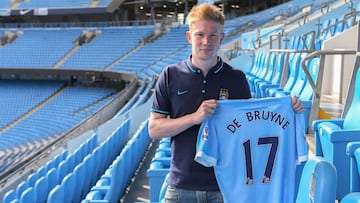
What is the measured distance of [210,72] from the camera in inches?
61.1

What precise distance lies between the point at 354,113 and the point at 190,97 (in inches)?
39.3

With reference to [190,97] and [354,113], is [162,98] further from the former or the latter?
[354,113]

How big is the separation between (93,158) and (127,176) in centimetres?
66

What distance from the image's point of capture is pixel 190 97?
1542 millimetres

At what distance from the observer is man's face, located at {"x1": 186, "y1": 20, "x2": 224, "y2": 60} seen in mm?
1486

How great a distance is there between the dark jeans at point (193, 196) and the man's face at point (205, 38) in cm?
46

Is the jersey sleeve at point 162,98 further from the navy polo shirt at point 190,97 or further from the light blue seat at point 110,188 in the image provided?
the light blue seat at point 110,188

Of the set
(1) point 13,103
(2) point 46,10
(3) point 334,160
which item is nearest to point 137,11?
(2) point 46,10

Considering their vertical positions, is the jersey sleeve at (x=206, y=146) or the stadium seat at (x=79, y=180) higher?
the jersey sleeve at (x=206, y=146)

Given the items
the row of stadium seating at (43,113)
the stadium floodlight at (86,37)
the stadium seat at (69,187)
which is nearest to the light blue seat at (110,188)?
the stadium seat at (69,187)

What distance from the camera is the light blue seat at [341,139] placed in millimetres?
1957

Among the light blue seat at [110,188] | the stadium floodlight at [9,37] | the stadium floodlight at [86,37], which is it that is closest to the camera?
the light blue seat at [110,188]

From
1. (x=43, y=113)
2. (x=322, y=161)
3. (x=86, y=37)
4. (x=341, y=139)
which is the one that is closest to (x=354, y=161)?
(x=341, y=139)

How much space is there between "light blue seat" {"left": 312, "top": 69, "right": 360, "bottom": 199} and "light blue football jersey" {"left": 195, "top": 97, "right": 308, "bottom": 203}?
51cm
